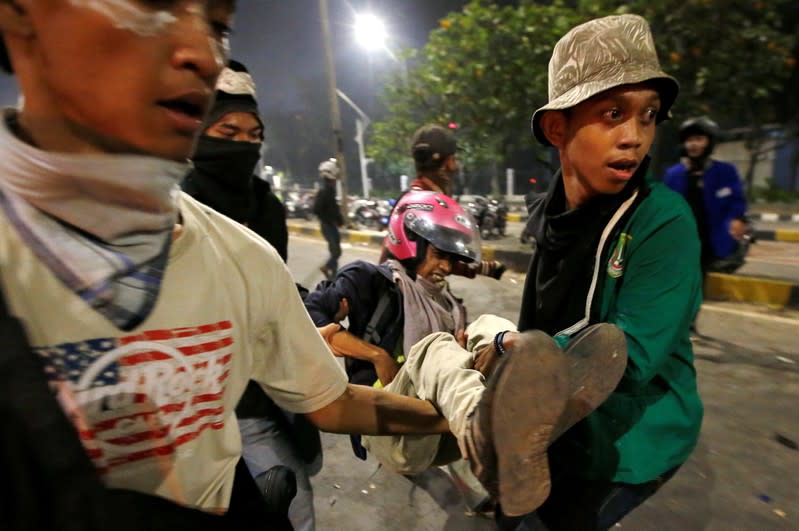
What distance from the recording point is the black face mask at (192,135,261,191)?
1908 millimetres

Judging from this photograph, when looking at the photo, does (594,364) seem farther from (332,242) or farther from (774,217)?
(774,217)

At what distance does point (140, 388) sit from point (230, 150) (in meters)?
1.38

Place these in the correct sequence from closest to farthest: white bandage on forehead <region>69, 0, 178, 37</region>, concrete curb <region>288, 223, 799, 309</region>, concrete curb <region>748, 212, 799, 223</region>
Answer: white bandage on forehead <region>69, 0, 178, 37</region>
concrete curb <region>288, 223, 799, 309</region>
concrete curb <region>748, 212, 799, 223</region>

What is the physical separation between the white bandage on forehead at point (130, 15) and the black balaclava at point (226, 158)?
1293 millimetres

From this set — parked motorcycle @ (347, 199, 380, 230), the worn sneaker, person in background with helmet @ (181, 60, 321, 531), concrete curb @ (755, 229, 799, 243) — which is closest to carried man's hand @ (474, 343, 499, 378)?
the worn sneaker

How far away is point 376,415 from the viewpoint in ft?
4.05

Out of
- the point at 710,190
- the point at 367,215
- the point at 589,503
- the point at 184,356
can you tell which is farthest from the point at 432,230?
the point at 367,215

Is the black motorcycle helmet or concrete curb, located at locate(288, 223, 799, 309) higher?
the black motorcycle helmet

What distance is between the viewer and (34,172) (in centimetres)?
63

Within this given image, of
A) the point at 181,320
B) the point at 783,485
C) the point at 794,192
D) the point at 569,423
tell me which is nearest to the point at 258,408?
the point at 181,320

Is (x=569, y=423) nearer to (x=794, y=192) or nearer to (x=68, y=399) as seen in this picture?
(x=68, y=399)

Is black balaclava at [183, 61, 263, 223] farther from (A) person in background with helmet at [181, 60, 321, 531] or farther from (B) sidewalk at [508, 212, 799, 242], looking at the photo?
(B) sidewalk at [508, 212, 799, 242]

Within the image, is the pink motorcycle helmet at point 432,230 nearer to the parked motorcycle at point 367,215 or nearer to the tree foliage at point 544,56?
the tree foliage at point 544,56

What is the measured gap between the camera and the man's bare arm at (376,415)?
1.18 metres
